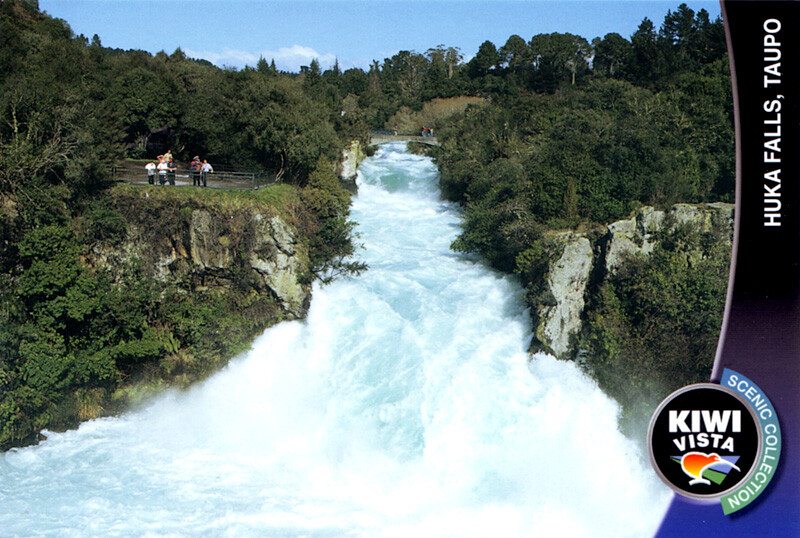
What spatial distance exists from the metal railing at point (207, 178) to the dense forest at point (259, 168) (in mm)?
740

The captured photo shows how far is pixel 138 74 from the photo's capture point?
97.3 ft

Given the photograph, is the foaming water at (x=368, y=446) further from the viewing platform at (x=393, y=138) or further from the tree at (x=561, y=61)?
the tree at (x=561, y=61)

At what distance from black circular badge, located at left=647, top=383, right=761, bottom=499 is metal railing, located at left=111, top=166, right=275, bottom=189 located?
1679cm

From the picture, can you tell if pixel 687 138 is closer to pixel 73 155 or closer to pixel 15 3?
pixel 73 155

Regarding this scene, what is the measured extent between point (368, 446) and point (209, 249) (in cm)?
851

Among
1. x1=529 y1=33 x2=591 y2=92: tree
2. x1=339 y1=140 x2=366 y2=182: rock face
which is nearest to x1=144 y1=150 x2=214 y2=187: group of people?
x1=339 y1=140 x2=366 y2=182: rock face

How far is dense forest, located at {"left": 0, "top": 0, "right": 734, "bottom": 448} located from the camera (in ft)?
60.7

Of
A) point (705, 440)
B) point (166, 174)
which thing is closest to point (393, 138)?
point (166, 174)

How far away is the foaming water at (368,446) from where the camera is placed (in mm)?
15148

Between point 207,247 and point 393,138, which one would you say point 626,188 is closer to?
point 207,247

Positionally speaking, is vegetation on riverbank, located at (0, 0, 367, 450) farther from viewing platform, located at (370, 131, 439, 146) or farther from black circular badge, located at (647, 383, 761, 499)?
viewing platform, located at (370, 131, 439, 146)

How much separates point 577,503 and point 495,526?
2098 mm

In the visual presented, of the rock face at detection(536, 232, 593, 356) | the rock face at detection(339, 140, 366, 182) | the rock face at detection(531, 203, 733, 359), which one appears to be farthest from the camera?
the rock face at detection(339, 140, 366, 182)

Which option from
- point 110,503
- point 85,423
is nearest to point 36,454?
point 85,423
